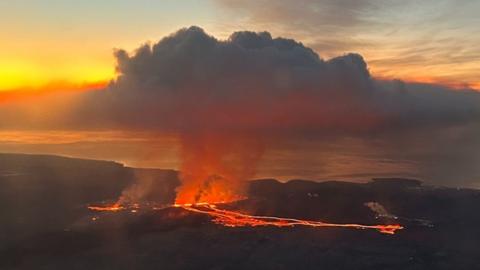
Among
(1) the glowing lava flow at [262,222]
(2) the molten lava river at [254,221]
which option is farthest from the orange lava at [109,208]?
(1) the glowing lava flow at [262,222]

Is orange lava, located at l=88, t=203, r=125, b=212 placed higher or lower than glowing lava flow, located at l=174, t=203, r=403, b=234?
higher

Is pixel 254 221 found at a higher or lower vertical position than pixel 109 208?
lower

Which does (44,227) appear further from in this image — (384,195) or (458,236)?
(384,195)

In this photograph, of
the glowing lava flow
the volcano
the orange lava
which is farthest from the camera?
the orange lava

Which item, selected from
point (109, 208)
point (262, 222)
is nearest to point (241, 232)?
point (262, 222)

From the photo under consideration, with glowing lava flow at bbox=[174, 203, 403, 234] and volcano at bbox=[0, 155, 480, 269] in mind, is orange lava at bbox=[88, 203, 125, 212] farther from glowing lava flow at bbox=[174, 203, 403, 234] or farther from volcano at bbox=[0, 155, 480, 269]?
glowing lava flow at bbox=[174, 203, 403, 234]

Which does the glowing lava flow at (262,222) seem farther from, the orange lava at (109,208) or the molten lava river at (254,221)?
the orange lava at (109,208)

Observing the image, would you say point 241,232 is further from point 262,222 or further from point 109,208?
point 109,208

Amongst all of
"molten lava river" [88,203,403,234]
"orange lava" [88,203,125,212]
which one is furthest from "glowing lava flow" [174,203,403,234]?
"orange lava" [88,203,125,212]
